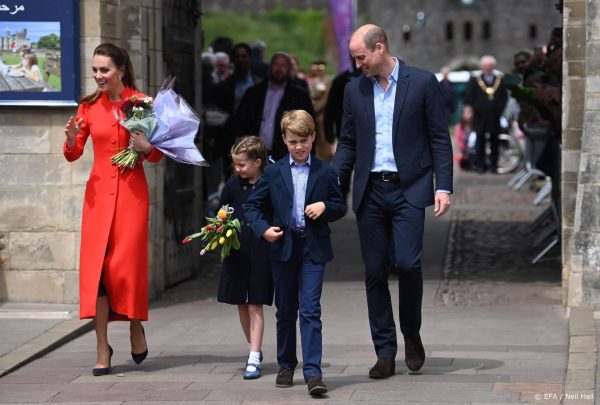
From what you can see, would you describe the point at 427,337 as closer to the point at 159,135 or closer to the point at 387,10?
the point at 159,135

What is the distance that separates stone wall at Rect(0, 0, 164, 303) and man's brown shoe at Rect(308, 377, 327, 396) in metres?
3.71

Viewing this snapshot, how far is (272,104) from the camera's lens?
13422 millimetres

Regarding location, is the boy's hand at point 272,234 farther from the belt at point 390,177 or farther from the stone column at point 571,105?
the stone column at point 571,105

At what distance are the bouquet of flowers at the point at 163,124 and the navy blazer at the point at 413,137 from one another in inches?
37.4

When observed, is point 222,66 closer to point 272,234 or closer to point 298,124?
point 298,124

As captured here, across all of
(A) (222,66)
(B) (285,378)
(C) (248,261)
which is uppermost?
(A) (222,66)

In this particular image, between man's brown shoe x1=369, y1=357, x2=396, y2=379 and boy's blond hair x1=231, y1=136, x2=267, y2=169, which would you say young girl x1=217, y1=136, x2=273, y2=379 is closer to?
boy's blond hair x1=231, y1=136, x2=267, y2=169

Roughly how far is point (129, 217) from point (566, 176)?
146 inches

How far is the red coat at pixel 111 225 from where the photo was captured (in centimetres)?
887

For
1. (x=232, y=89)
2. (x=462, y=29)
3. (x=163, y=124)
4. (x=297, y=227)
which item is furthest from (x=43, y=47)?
(x=462, y=29)

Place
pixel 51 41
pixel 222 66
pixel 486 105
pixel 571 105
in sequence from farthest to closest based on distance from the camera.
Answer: pixel 486 105
pixel 222 66
pixel 571 105
pixel 51 41

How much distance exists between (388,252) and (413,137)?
0.63 metres

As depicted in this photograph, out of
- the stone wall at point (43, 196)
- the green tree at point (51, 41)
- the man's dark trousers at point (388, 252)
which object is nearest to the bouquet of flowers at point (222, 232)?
the man's dark trousers at point (388, 252)

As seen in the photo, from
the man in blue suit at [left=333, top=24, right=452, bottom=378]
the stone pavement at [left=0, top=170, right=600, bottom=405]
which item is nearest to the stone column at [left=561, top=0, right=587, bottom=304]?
the stone pavement at [left=0, top=170, right=600, bottom=405]
